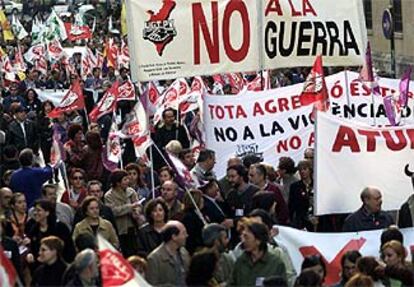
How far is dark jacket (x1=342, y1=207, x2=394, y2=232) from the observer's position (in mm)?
12484

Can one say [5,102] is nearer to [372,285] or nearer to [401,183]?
[401,183]

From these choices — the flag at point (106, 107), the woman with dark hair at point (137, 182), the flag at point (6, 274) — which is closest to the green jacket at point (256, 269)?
the flag at point (6, 274)

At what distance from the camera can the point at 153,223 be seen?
1225cm

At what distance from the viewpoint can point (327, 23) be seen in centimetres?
1806

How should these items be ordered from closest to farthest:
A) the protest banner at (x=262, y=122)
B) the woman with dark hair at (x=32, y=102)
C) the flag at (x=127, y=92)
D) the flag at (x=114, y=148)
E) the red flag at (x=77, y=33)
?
the protest banner at (x=262, y=122) < the flag at (x=114, y=148) < the flag at (x=127, y=92) < the woman with dark hair at (x=32, y=102) < the red flag at (x=77, y=33)

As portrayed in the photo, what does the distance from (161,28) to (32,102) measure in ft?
28.7

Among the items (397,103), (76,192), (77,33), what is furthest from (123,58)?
(76,192)

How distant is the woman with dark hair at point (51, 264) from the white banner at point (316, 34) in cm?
751

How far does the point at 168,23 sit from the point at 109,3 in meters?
65.0

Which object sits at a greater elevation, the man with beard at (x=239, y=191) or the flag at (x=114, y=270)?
the flag at (x=114, y=270)

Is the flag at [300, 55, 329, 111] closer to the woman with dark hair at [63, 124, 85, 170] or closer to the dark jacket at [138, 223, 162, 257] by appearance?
the woman with dark hair at [63, 124, 85, 170]

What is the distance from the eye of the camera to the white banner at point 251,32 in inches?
687

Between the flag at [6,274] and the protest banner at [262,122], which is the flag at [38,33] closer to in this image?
the protest banner at [262,122]

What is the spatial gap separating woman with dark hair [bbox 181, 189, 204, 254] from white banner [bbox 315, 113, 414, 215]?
3.33 ft
